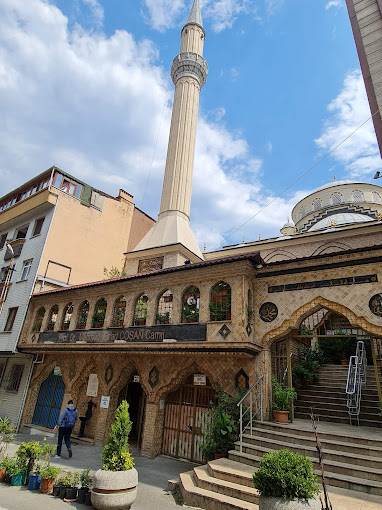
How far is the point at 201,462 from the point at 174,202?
16.1 m

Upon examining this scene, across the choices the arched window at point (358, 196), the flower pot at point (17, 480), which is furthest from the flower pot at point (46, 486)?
the arched window at point (358, 196)

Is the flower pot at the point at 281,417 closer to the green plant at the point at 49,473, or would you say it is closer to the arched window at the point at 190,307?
the arched window at the point at 190,307

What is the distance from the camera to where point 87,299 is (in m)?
15.2

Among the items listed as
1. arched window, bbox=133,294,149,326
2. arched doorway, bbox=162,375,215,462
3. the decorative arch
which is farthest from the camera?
arched window, bbox=133,294,149,326

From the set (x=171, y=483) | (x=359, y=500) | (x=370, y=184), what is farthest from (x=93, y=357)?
(x=370, y=184)

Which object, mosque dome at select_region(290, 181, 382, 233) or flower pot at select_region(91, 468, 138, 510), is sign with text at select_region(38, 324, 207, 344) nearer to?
flower pot at select_region(91, 468, 138, 510)

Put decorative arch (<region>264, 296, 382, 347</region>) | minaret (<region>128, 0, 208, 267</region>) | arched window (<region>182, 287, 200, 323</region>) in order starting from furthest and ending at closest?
minaret (<region>128, 0, 208, 267</region>) < arched window (<region>182, 287, 200, 323</region>) < decorative arch (<region>264, 296, 382, 347</region>)

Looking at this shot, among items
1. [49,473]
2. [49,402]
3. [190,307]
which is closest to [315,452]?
[190,307]

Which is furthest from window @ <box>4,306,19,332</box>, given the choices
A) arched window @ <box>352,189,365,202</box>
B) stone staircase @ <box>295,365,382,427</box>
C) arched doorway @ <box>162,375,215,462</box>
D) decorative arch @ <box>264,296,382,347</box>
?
arched window @ <box>352,189,365,202</box>

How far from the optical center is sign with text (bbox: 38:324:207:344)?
35.8ft

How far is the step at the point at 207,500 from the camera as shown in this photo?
6.30 meters

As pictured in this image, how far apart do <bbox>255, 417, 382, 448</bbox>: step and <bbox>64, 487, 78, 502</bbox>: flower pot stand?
5035 millimetres

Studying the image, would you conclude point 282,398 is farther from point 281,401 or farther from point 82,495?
point 82,495

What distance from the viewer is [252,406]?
967cm
